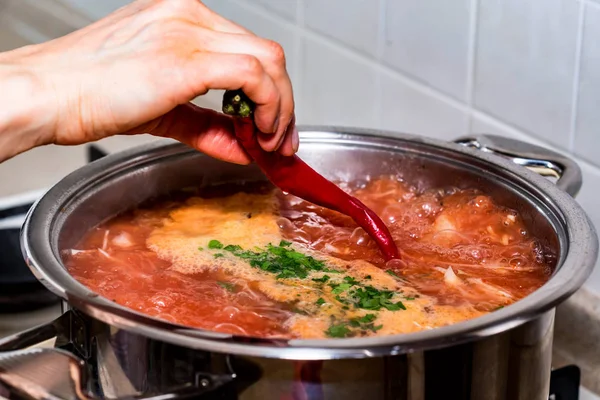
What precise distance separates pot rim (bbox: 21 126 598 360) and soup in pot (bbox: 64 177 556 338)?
0.29ft

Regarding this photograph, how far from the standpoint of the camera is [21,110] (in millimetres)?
942

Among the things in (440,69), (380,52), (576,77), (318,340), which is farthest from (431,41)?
(318,340)

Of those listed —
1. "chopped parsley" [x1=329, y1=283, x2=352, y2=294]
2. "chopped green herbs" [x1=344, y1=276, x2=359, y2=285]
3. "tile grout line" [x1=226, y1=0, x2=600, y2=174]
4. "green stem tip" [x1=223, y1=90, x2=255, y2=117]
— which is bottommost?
"chopped green herbs" [x1=344, y1=276, x2=359, y2=285]

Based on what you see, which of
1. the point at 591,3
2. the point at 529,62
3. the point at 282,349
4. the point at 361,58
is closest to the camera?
the point at 282,349

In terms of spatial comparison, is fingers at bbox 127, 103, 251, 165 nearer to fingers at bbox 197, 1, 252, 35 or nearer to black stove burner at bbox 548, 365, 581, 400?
fingers at bbox 197, 1, 252, 35

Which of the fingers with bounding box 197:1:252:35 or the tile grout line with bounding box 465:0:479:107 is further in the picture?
the tile grout line with bounding box 465:0:479:107

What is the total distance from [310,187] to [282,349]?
420mm

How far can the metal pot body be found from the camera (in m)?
0.83

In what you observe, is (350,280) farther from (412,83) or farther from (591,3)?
(412,83)

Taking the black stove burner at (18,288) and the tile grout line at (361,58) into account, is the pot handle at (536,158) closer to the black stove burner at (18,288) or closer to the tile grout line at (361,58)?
the tile grout line at (361,58)

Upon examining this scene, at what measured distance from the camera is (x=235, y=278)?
1094 millimetres

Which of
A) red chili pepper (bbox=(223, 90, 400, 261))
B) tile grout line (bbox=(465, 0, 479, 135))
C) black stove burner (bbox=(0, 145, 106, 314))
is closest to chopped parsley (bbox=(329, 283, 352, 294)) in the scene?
red chili pepper (bbox=(223, 90, 400, 261))

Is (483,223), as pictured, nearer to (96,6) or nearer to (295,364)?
(295,364)

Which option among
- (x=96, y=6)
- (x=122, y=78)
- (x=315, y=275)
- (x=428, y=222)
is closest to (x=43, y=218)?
(x=122, y=78)
